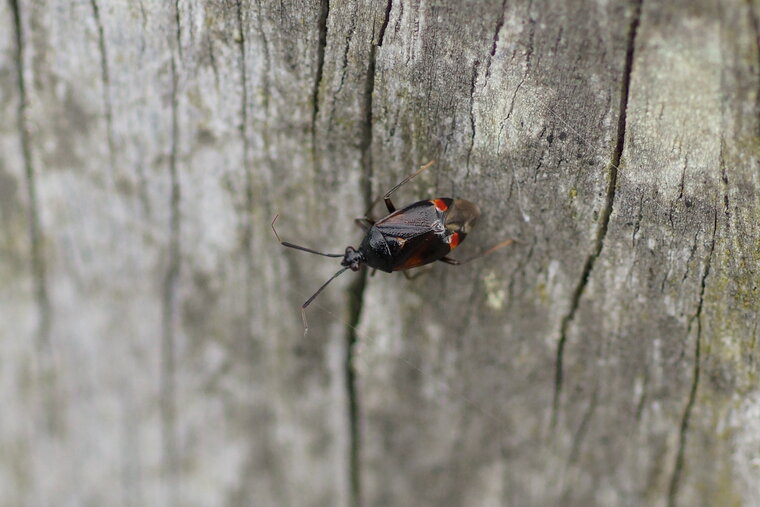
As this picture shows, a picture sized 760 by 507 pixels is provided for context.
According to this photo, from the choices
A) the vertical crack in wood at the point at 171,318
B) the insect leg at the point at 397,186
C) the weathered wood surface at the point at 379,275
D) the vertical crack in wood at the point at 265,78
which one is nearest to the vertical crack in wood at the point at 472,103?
the weathered wood surface at the point at 379,275

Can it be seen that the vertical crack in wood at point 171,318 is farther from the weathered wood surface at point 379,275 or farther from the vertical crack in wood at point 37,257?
the vertical crack in wood at point 37,257

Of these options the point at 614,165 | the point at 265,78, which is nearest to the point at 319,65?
the point at 265,78

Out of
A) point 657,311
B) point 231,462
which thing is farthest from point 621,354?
point 231,462

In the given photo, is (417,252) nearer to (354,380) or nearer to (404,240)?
(404,240)

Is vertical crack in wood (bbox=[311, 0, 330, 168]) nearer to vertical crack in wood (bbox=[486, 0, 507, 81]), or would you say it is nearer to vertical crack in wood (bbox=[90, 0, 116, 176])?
vertical crack in wood (bbox=[486, 0, 507, 81])

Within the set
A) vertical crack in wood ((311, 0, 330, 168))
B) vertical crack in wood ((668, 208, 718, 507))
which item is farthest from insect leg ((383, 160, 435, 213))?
vertical crack in wood ((668, 208, 718, 507))

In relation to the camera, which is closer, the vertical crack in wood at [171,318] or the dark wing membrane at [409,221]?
the vertical crack in wood at [171,318]
